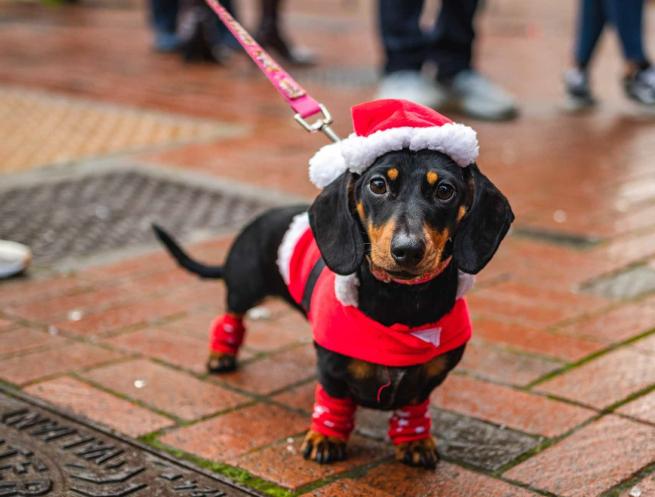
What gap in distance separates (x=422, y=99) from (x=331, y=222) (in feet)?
14.0

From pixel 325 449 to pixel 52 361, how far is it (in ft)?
3.49

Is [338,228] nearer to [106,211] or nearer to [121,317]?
[121,317]

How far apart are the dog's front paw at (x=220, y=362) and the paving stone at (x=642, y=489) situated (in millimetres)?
1253

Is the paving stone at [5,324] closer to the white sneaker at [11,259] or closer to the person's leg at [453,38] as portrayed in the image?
the white sneaker at [11,259]

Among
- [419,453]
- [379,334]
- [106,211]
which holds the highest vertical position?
[379,334]

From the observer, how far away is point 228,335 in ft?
10.6

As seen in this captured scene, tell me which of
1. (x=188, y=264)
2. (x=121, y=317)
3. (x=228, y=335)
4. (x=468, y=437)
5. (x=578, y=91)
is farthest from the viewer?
(x=578, y=91)

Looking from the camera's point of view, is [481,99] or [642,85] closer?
[481,99]

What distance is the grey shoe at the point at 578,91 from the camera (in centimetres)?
745

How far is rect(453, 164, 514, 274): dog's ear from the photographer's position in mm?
2434

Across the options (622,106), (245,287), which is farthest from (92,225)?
(622,106)

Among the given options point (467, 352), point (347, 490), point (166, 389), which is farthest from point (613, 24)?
point (347, 490)

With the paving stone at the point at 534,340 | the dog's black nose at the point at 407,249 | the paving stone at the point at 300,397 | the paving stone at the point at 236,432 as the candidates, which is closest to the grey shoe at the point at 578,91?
the paving stone at the point at 534,340

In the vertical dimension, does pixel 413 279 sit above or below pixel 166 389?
above
